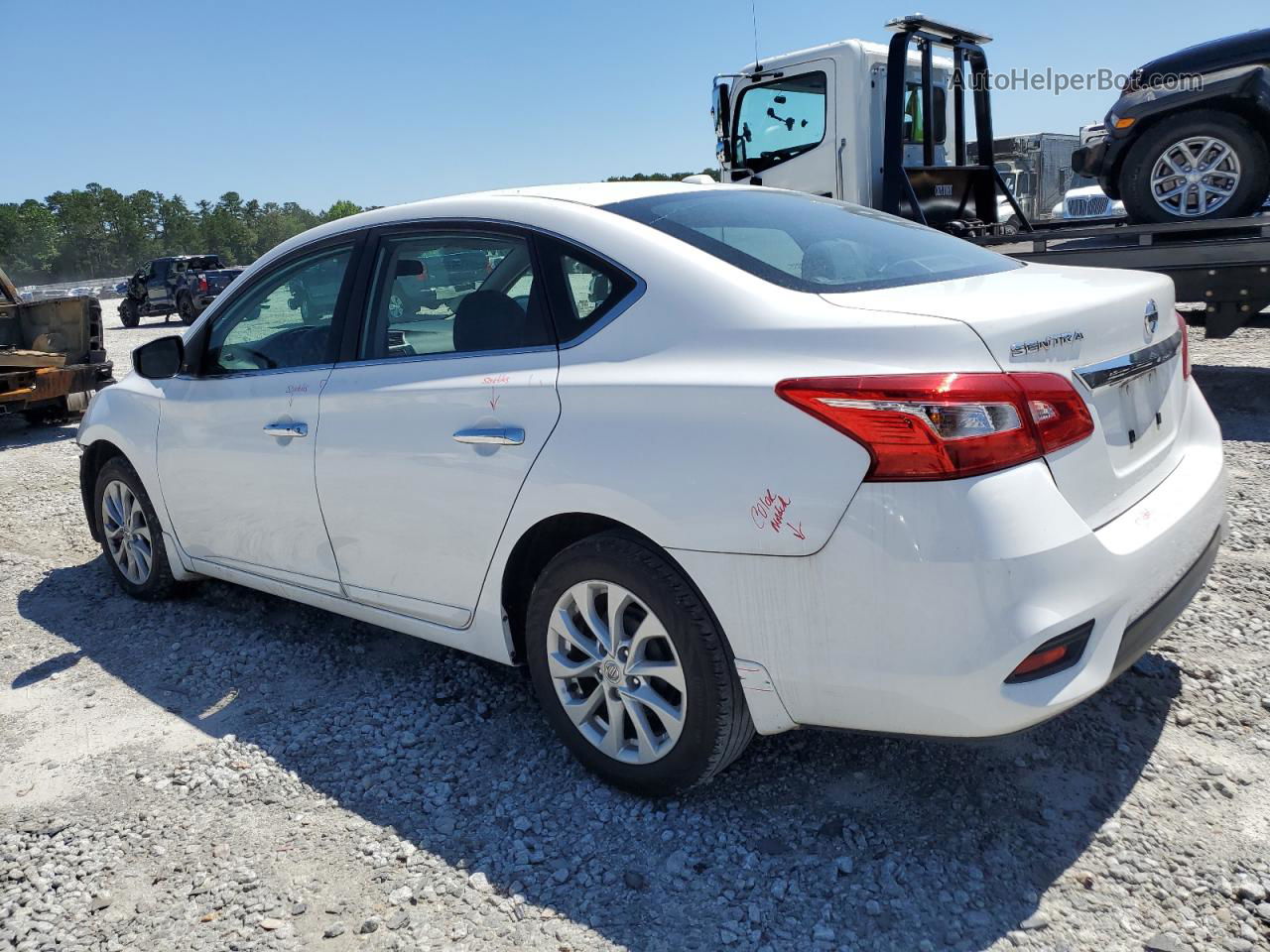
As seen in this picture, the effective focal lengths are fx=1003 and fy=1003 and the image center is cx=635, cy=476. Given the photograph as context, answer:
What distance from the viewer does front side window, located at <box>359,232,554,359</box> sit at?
300 cm

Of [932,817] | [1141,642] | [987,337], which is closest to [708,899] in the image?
[932,817]

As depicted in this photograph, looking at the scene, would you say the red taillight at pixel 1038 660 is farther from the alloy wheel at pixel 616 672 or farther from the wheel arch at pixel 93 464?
the wheel arch at pixel 93 464

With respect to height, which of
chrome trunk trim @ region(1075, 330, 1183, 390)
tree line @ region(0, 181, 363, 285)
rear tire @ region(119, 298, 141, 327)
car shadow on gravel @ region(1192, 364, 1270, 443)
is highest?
tree line @ region(0, 181, 363, 285)

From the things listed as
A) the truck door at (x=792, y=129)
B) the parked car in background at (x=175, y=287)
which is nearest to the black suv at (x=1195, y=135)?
the truck door at (x=792, y=129)

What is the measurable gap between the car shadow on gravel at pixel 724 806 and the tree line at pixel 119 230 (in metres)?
86.2

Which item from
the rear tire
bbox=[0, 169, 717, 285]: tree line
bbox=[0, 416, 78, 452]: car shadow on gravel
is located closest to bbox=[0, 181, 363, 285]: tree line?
bbox=[0, 169, 717, 285]: tree line

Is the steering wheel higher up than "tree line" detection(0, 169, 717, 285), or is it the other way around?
"tree line" detection(0, 169, 717, 285)

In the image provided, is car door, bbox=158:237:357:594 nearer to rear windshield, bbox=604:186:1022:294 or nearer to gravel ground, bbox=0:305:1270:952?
gravel ground, bbox=0:305:1270:952

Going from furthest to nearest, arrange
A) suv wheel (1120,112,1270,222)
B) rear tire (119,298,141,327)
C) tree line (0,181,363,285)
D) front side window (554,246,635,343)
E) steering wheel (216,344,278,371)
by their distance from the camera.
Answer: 1. tree line (0,181,363,285)
2. rear tire (119,298,141,327)
3. suv wheel (1120,112,1270,222)
4. steering wheel (216,344,278,371)
5. front side window (554,246,635,343)

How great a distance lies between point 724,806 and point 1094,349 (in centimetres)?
155

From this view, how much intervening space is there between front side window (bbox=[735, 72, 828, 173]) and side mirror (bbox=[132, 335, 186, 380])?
269 inches

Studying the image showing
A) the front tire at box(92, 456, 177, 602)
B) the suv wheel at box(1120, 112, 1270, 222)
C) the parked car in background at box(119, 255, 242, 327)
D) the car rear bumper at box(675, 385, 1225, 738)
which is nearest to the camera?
the car rear bumper at box(675, 385, 1225, 738)

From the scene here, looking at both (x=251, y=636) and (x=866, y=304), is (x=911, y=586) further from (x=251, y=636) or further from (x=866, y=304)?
(x=251, y=636)

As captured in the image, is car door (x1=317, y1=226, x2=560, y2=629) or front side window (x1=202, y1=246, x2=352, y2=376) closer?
car door (x1=317, y1=226, x2=560, y2=629)
